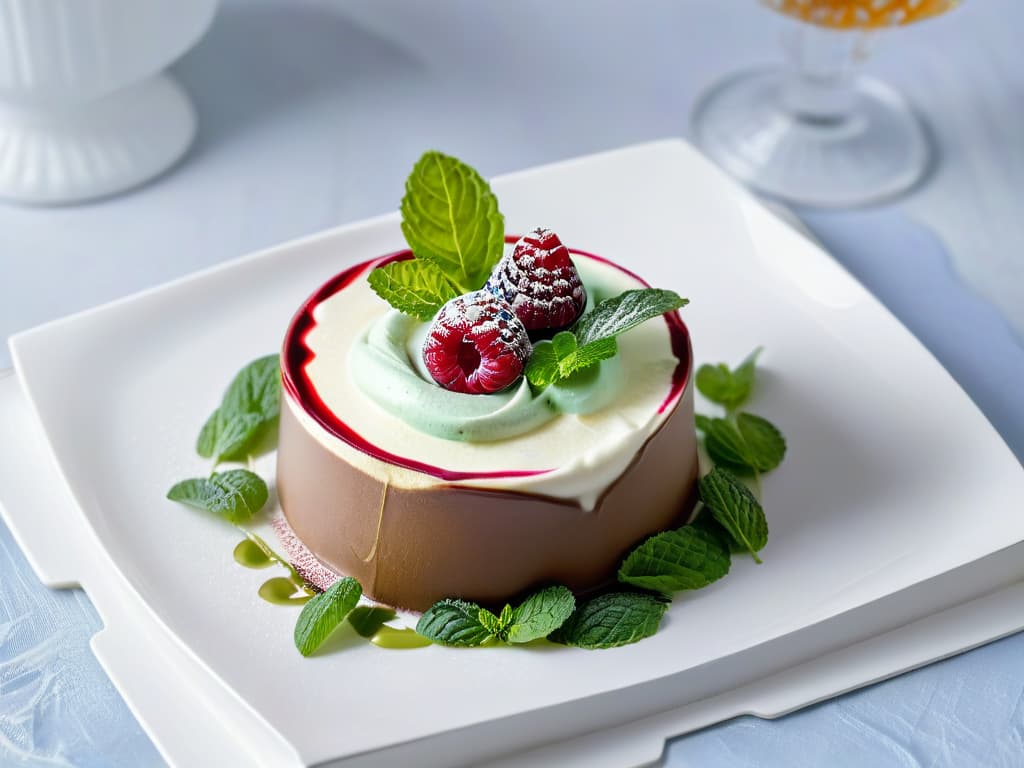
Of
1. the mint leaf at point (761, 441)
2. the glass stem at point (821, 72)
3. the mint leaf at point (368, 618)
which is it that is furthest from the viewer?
the glass stem at point (821, 72)

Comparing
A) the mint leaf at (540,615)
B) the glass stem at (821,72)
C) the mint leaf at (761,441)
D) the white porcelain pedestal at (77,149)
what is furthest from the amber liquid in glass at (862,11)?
the mint leaf at (540,615)

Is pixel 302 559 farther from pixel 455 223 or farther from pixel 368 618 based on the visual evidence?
pixel 455 223

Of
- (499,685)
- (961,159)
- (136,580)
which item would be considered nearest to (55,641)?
(136,580)

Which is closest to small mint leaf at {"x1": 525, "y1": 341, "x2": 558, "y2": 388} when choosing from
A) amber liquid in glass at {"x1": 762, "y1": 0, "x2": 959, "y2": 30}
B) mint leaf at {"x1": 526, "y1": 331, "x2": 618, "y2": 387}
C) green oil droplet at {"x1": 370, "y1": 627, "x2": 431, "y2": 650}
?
mint leaf at {"x1": 526, "y1": 331, "x2": 618, "y2": 387}

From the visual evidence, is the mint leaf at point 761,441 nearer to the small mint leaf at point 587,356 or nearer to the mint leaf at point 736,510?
the mint leaf at point 736,510

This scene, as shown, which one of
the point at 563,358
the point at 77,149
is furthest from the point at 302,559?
the point at 77,149

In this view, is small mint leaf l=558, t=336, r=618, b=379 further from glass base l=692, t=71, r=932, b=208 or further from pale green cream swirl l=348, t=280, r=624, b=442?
glass base l=692, t=71, r=932, b=208
